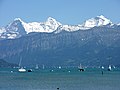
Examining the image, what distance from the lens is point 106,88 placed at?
283ft

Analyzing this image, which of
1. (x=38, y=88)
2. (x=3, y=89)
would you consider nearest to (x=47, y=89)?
(x=38, y=88)

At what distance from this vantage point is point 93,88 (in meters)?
86.1

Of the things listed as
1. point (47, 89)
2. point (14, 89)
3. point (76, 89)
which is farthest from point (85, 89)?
point (14, 89)

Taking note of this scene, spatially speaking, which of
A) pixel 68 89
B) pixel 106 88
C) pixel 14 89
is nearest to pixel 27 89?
pixel 14 89

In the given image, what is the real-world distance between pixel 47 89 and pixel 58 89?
285 cm

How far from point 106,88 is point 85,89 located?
444cm

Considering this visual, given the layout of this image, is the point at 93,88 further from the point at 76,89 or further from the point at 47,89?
the point at 47,89

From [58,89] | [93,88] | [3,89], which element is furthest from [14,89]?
[93,88]

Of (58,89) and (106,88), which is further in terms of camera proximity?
(106,88)

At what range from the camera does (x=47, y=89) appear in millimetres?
83188

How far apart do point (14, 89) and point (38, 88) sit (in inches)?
180

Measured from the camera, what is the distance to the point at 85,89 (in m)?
84.4

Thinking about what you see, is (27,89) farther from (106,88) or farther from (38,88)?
(106,88)

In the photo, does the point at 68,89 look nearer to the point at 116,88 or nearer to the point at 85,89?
the point at 85,89
